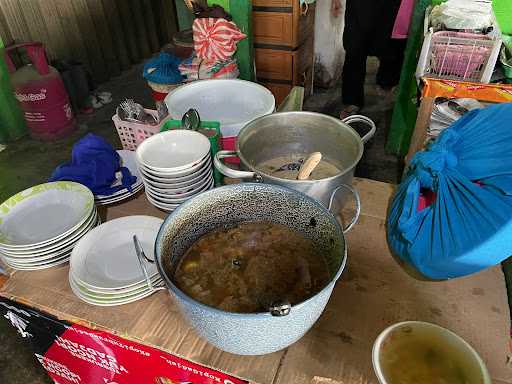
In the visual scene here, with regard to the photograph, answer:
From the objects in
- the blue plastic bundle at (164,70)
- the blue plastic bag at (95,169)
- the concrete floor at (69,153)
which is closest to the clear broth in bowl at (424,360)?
the blue plastic bag at (95,169)

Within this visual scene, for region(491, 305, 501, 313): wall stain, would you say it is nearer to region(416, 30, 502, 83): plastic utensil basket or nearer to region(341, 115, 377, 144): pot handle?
region(341, 115, 377, 144): pot handle

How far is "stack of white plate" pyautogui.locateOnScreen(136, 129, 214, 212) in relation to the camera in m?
1.36

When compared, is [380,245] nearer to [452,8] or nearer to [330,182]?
[330,182]

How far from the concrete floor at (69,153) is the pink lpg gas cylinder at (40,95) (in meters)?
0.14

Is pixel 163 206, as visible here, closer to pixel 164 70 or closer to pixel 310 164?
pixel 310 164

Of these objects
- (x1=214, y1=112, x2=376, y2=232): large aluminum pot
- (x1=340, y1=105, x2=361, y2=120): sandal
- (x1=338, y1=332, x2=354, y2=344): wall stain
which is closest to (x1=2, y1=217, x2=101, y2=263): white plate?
(x1=214, y1=112, x2=376, y2=232): large aluminum pot

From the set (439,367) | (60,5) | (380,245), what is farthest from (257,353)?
(60,5)

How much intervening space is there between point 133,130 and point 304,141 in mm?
889

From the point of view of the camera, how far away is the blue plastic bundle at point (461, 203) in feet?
3.73

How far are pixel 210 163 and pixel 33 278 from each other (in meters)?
0.71

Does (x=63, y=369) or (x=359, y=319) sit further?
(x=63, y=369)

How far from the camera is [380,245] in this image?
1.35 metres

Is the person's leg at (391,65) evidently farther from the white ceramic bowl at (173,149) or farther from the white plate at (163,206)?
the white plate at (163,206)

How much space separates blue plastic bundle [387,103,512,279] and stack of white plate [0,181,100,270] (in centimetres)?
108
